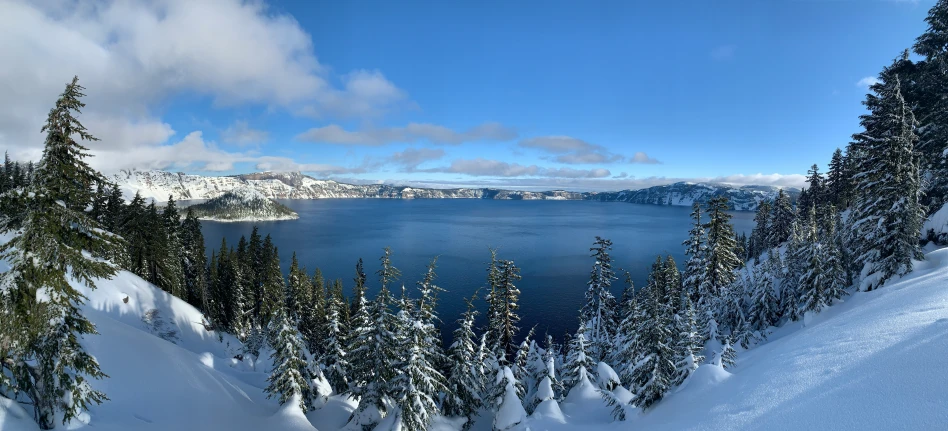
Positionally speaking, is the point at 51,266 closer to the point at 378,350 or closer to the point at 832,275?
the point at 378,350

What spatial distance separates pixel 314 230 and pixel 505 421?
156 metres

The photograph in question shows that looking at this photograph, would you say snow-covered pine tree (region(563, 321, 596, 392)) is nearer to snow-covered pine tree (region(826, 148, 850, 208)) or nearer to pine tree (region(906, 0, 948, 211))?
pine tree (region(906, 0, 948, 211))

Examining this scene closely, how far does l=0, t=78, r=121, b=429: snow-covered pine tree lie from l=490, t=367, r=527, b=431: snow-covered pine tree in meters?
15.4

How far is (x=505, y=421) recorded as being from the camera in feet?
57.2

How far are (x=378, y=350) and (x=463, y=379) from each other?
5581mm

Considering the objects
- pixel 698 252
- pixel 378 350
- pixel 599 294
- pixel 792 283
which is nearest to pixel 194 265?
pixel 378 350

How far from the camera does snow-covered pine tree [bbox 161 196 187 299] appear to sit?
143ft

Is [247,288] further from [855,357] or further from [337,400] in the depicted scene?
[855,357]

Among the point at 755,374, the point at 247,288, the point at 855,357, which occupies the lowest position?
the point at 247,288

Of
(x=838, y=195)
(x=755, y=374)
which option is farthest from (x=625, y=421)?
(x=838, y=195)

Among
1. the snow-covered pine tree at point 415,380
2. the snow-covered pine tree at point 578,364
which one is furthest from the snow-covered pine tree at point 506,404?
the snow-covered pine tree at point 578,364

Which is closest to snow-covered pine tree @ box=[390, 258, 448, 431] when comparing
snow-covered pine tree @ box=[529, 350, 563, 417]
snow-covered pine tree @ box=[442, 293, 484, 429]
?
snow-covered pine tree @ box=[442, 293, 484, 429]

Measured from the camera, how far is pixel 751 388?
9.64 meters

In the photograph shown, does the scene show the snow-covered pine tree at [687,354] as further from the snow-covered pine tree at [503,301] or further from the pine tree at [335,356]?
the pine tree at [335,356]
